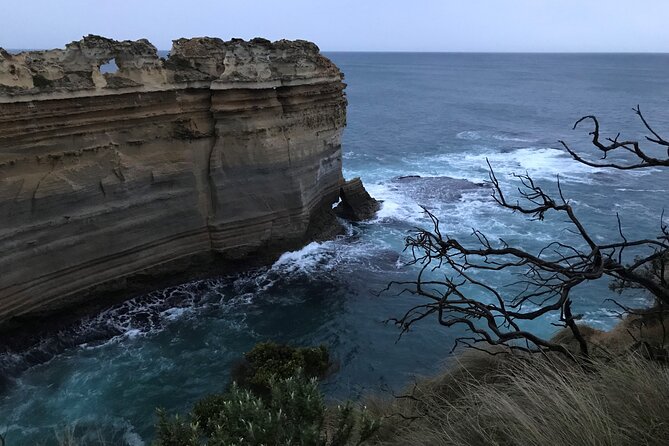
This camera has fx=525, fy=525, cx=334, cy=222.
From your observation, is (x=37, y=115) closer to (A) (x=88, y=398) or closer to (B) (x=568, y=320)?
(A) (x=88, y=398)

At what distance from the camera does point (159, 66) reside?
15.1 metres

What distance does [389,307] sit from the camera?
16.6 m

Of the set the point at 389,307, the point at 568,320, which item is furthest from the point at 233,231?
the point at 568,320

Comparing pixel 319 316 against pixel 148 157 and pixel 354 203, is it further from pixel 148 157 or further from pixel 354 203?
pixel 354 203

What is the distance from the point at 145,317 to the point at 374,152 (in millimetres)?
24851

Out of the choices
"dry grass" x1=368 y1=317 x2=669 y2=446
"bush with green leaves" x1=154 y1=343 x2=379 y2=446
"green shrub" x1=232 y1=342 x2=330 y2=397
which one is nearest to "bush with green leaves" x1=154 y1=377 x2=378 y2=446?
"bush with green leaves" x1=154 y1=343 x2=379 y2=446

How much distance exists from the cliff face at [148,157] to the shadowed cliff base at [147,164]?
3 cm

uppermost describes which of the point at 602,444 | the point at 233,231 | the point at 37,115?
the point at 37,115

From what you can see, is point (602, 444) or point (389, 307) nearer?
point (602, 444)

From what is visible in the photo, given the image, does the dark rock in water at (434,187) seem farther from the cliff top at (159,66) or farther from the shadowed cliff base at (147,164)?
the cliff top at (159,66)

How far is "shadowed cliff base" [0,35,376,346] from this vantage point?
1316 centimetres

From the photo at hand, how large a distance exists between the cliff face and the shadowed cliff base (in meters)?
0.03

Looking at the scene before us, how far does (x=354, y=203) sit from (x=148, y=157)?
34.6 feet

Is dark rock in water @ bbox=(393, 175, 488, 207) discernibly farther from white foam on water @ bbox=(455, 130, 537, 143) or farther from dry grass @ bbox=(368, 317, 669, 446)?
dry grass @ bbox=(368, 317, 669, 446)
